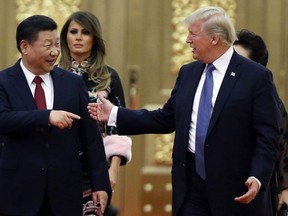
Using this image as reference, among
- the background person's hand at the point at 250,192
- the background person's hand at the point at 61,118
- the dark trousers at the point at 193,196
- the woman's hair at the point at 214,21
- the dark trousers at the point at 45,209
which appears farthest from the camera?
the woman's hair at the point at 214,21

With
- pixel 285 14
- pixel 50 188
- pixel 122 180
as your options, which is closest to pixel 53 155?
pixel 50 188

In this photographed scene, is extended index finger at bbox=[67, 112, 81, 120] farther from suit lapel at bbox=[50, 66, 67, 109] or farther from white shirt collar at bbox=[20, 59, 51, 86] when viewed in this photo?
white shirt collar at bbox=[20, 59, 51, 86]

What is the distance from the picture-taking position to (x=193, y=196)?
5.95 m

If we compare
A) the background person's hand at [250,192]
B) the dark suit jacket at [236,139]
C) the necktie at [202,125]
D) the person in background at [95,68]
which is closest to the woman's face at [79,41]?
the person in background at [95,68]

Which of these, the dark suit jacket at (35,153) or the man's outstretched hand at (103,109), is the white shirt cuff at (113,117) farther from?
the dark suit jacket at (35,153)

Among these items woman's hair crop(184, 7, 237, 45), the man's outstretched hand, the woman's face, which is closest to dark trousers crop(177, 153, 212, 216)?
the man's outstretched hand

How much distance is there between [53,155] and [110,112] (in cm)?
70

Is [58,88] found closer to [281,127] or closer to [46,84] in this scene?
[46,84]

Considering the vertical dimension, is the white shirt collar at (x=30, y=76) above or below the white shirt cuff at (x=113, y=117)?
above

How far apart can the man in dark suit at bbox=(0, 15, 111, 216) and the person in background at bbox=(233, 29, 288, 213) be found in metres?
1.24

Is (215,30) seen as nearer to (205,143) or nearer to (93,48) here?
(205,143)

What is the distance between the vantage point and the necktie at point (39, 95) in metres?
5.89

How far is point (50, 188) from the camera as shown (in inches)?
229

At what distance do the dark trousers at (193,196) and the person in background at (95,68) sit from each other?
2.79 ft
